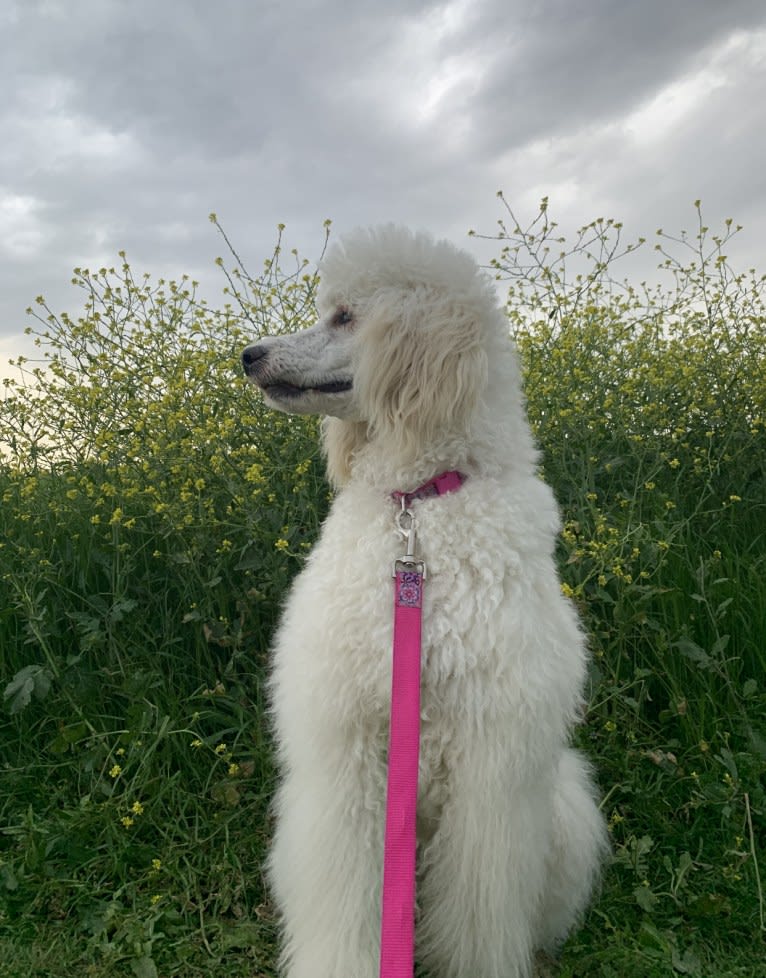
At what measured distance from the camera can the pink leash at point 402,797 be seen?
6.36ft

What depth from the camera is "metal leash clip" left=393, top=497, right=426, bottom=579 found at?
2088mm

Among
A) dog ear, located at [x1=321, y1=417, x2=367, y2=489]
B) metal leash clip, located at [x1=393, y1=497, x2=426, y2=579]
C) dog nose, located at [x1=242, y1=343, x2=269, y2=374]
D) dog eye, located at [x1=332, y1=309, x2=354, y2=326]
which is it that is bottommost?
metal leash clip, located at [x1=393, y1=497, x2=426, y2=579]

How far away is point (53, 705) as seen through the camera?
3.47 meters

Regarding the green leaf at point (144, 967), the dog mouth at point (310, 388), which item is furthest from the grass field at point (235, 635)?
the dog mouth at point (310, 388)

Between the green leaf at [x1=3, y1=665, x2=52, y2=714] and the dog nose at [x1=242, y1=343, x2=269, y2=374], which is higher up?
the dog nose at [x1=242, y1=343, x2=269, y2=374]

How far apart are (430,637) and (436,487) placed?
41 cm

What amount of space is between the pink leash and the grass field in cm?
84

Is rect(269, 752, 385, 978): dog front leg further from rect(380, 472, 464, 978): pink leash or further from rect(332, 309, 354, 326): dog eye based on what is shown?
rect(332, 309, 354, 326): dog eye

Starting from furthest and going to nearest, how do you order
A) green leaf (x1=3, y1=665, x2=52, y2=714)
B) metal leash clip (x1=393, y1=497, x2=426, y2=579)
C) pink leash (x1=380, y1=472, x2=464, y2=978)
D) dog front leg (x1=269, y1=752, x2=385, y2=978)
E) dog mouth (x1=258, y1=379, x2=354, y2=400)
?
green leaf (x1=3, y1=665, x2=52, y2=714) < dog mouth (x1=258, y1=379, x2=354, y2=400) < dog front leg (x1=269, y1=752, x2=385, y2=978) < metal leash clip (x1=393, y1=497, x2=426, y2=579) < pink leash (x1=380, y1=472, x2=464, y2=978)

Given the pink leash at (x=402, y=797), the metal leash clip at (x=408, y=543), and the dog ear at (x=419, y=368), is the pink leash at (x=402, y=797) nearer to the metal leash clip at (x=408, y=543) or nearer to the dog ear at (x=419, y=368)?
the metal leash clip at (x=408, y=543)

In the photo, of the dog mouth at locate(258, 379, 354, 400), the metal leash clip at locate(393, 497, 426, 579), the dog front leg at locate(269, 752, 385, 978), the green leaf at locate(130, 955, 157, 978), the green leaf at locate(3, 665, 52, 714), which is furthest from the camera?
the green leaf at locate(3, 665, 52, 714)

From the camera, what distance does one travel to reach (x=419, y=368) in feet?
7.46

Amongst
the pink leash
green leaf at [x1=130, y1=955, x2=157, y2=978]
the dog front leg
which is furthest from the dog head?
green leaf at [x1=130, y1=955, x2=157, y2=978]

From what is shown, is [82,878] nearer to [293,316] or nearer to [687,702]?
[687,702]
